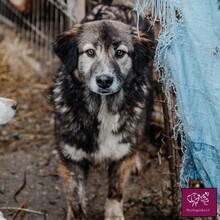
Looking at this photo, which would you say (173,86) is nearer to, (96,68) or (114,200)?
(96,68)

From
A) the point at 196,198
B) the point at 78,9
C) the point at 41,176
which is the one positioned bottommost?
the point at 196,198

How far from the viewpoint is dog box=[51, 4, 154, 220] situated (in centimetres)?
351

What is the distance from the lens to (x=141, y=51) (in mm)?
3639

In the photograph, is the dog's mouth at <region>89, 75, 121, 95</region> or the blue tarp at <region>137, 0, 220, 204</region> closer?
the blue tarp at <region>137, 0, 220, 204</region>

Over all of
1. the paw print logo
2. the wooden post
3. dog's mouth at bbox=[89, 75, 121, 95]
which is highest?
the wooden post

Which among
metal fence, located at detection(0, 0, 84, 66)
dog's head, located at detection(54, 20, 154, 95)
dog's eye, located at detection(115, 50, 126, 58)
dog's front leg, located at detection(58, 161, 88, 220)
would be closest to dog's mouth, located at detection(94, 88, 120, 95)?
dog's head, located at detection(54, 20, 154, 95)

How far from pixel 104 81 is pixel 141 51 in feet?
1.30

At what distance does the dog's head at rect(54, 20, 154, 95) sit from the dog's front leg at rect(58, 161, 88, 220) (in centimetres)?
57

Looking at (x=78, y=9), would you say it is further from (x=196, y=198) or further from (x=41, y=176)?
(x=196, y=198)

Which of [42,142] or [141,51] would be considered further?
[42,142]

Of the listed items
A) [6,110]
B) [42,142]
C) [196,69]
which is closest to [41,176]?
[42,142]

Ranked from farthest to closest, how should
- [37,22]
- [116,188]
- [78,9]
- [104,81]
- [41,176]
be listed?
[37,22]
[78,9]
[41,176]
[116,188]
[104,81]

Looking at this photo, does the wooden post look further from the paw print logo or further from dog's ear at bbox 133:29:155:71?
the paw print logo

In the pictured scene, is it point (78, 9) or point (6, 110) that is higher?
point (78, 9)
